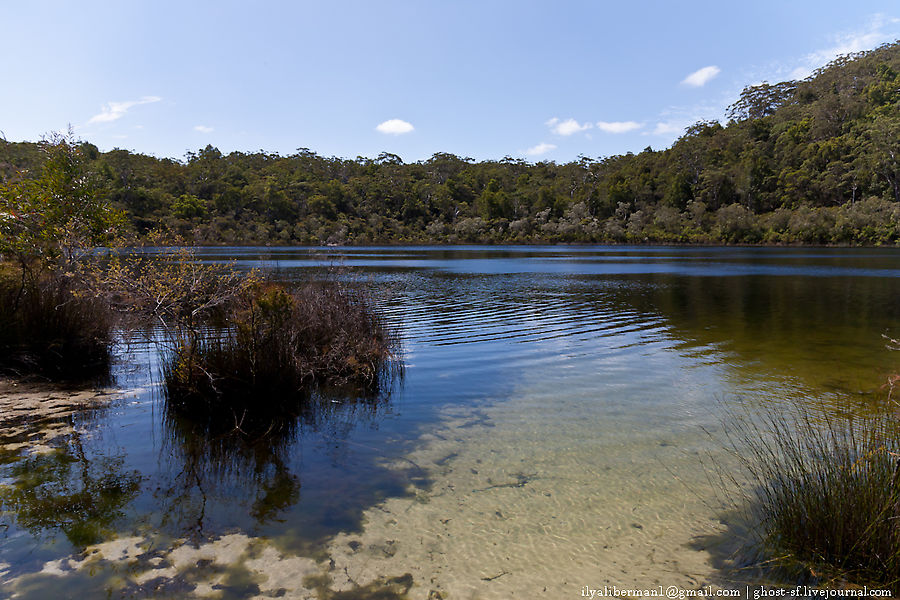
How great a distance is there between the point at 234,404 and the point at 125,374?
3856 mm

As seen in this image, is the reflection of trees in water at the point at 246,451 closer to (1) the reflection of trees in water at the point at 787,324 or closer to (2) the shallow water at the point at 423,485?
(2) the shallow water at the point at 423,485

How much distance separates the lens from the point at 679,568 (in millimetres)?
3816

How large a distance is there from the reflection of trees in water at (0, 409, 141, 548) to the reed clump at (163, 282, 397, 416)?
4.35 feet

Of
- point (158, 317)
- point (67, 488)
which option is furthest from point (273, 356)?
point (67, 488)

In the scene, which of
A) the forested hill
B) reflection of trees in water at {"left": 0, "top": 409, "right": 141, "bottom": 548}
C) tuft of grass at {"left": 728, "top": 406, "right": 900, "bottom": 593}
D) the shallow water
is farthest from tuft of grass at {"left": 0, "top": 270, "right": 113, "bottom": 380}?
the forested hill

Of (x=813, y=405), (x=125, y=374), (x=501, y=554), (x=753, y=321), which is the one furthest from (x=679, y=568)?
(x=753, y=321)

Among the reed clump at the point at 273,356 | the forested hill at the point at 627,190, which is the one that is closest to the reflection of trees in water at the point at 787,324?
the reed clump at the point at 273,356

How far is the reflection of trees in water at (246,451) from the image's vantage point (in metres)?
4.63

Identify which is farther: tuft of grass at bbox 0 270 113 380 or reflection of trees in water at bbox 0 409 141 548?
tuft of grass at bbox 0 270 113 380

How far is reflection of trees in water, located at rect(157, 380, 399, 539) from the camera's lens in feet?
15.2

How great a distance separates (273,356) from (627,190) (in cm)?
12678

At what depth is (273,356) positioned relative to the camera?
6941mm

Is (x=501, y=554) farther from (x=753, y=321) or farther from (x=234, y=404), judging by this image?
(x=753, y=321)

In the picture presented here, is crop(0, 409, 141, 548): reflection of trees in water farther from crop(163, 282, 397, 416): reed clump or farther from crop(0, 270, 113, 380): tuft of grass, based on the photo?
crop(0, 270, 113, 380): tuft of grass
